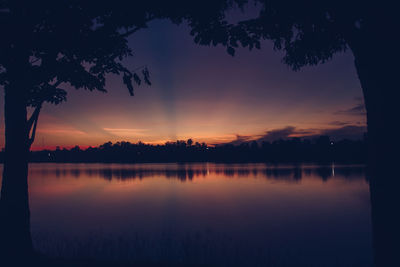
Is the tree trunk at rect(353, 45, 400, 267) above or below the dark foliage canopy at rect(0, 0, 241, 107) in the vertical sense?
below

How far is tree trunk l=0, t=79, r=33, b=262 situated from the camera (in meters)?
9.18

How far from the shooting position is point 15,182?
30.2 feet

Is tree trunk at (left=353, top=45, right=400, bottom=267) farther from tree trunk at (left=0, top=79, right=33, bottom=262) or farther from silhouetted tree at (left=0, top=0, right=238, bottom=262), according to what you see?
tree trunk at (left=0, top=79, right=33, bottom=262)

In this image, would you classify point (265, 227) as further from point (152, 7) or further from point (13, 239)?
point (152, 7)

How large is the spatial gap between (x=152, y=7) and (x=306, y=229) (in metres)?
21.4

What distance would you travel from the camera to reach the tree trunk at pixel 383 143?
203 inches

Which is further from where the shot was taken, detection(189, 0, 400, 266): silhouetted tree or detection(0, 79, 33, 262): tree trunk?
detection(0, 79, 33, 262): tree trunk

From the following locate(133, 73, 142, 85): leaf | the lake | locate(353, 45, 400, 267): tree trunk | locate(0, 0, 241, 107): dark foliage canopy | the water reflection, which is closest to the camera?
locate(353, 45, 400, 267): tree trunk

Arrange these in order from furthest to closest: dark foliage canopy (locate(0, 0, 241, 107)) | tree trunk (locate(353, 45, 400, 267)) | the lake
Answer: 1. the lake
2. dark foliage canopy (locate(0, 0, 241, 107))
3. tree trunk (locate(353, 45, 400, 267))

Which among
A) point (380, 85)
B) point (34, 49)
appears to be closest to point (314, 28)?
point (380, 85)

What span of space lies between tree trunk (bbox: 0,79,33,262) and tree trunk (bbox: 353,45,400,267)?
869cm

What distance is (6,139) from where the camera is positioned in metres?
9.44

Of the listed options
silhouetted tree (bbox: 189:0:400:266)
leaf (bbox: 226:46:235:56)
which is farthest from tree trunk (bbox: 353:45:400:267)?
leaf (bbox: 226:46:235:56)

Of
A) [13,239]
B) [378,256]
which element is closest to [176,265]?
[13,239]
